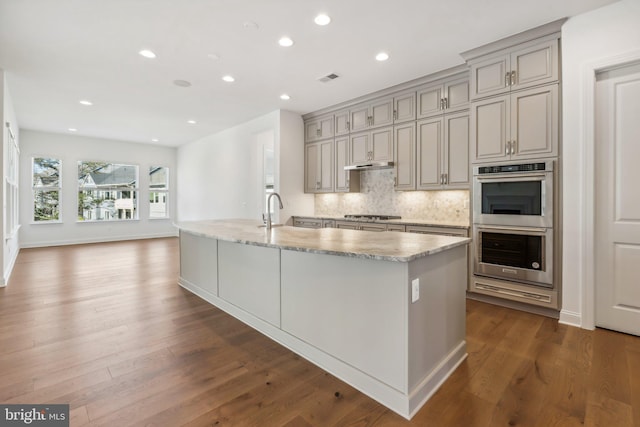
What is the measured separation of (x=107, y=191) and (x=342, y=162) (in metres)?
7.22

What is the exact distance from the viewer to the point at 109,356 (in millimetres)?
2268

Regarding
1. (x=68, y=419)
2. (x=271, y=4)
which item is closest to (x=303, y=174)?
(x=271, y=4)

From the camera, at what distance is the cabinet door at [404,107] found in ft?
14.2

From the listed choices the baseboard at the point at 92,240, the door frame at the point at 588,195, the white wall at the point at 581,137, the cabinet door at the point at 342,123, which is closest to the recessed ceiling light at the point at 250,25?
the cabinet door at the point at 342,123

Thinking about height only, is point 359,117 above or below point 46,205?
above

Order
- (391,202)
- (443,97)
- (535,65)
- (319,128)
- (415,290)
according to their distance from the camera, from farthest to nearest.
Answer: (319,128), (391,202), (443,97), (535,65), (415,290)

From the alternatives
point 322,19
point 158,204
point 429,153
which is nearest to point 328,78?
point 322,19

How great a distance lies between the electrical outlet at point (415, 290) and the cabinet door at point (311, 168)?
416cm

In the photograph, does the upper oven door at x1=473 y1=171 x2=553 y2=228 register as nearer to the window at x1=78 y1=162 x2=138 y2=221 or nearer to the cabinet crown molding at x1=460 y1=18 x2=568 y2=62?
the cabinet crown molding at x1=460 y1=18 x2=568 y2=62

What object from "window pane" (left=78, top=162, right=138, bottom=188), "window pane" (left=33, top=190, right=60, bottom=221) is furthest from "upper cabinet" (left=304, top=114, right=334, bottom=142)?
"window pane" (left=33, top=190, right=60, bottom=221)

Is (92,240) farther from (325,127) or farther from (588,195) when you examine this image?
(588,195)

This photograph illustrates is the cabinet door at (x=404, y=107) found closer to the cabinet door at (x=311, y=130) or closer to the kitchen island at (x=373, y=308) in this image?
the cabinet door at (x=311, y=130)

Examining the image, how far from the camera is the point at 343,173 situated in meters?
5.30

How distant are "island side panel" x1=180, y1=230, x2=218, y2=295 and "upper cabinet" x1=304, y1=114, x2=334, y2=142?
299 centimetres
